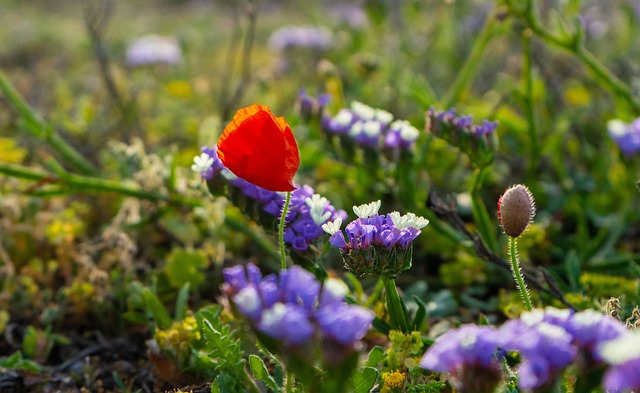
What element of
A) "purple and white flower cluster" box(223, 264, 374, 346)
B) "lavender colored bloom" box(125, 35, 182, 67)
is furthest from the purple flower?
"lavender colored bloom" box(125, 35, 182, 67)

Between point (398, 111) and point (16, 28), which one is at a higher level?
point (398, 111)

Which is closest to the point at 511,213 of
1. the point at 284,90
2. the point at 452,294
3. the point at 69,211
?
the point at 452,294

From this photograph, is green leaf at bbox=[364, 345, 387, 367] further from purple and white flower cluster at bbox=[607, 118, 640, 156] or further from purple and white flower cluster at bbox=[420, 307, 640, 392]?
purple and white flower cluster at bbox=[607, 118, 640, 156]

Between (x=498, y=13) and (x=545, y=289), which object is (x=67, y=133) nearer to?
(x=498, y=13)

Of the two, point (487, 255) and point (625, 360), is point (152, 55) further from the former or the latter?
point (625, 360)

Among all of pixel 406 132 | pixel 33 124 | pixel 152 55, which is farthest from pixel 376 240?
pixel 152 55
